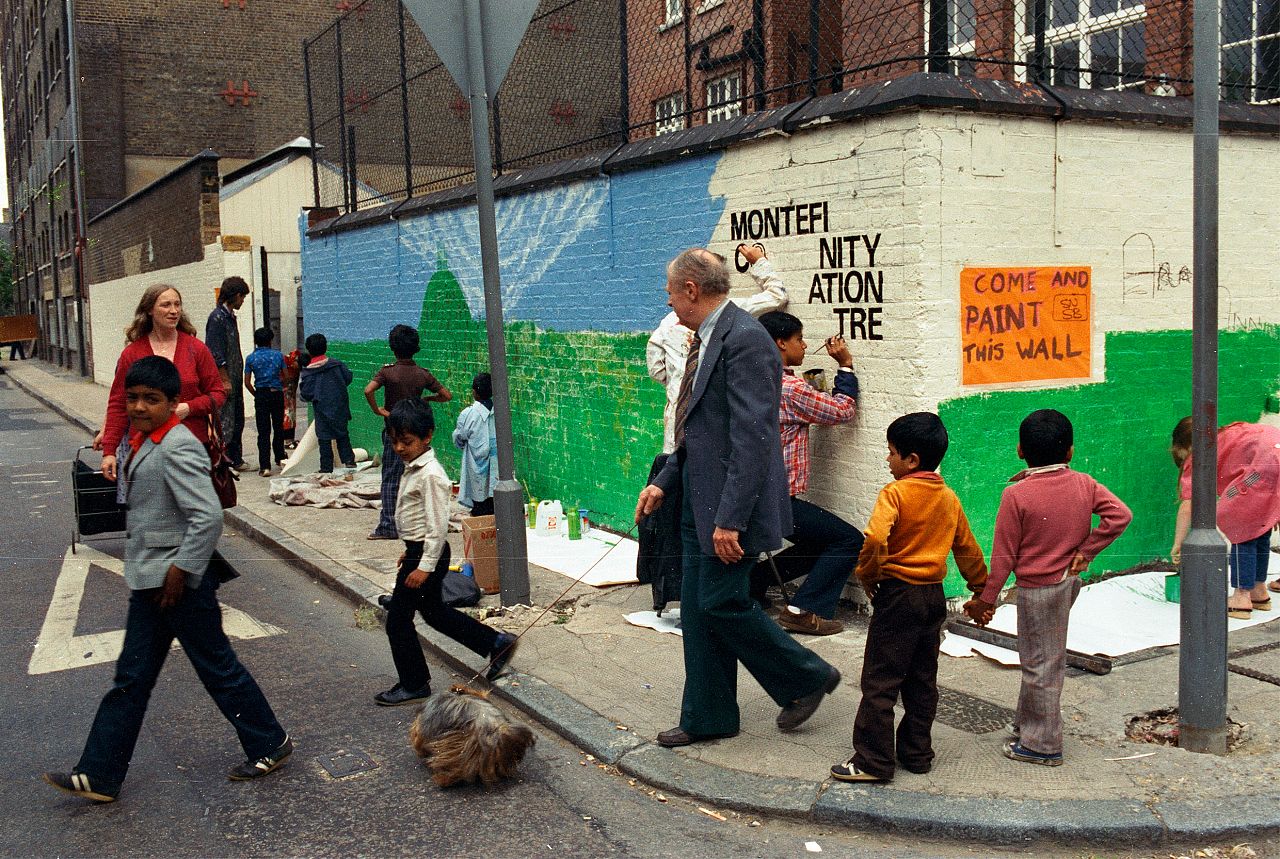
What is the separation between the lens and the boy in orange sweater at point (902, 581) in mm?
4289

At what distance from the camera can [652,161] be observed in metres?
7.96

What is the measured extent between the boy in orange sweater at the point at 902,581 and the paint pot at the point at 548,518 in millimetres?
4822

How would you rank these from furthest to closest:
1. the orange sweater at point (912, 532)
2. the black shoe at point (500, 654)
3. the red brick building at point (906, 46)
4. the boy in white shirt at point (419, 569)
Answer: the red brick building at point (906, 46) → the black shoe at point (500, 654) → the boy in white shirt at point (419, 569) → the orange sweater at point (912, 532)

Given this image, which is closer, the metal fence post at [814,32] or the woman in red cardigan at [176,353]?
the woman in red cardigan at [176,353]

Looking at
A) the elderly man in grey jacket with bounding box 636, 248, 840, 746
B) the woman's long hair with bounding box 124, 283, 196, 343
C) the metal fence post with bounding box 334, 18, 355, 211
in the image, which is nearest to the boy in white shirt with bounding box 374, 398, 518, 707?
the elderly man in grey jacket with bounding box 636, 248, 840, 746

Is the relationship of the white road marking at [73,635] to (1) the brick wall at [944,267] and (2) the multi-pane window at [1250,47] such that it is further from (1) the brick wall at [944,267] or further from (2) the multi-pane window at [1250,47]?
(2) the multi-pane window at [1250,47]

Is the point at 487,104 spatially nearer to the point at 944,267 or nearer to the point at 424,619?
the point at 944,267

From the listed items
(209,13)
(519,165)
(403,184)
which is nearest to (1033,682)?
(519,165)

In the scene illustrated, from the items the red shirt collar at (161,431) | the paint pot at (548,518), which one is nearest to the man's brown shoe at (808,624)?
the paint pot at (548,518)

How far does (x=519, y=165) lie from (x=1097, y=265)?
224 inches

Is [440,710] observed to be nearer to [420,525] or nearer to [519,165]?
[420,525]

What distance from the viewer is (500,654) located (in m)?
5.48

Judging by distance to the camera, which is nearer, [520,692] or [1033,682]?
[1033,682]

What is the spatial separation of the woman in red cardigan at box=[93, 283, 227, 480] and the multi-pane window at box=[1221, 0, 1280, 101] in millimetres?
7177
